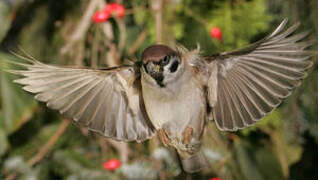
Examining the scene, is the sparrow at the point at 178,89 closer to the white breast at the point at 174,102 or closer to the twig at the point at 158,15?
the white breast at the point at 174,102

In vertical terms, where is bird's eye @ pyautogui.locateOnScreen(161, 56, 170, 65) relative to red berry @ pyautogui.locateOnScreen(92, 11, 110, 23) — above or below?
below

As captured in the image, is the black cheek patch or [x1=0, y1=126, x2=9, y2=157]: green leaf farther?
[x1=0, y1=126, x2=9, y2=157]: green leaf

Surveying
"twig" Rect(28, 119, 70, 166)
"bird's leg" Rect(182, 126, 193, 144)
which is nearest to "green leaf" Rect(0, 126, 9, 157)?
"twig" Rect(28, 119, 70, 166)

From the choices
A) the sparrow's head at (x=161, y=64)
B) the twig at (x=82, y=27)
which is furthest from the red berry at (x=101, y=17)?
the sparrow's head at (x=161, y=64)

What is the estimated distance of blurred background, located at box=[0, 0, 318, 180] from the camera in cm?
175

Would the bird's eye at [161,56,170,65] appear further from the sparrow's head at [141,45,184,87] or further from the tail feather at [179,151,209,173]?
the tail feather at [179,151,209,173]

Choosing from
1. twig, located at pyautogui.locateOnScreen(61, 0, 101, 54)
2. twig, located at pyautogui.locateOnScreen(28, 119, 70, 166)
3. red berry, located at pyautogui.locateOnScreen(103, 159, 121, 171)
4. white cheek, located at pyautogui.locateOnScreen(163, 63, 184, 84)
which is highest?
twig, located at pyautogui.locateOnScreen(61, 0, 101, 54)

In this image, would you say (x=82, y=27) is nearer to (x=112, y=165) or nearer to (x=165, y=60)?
(x=112, y=165)

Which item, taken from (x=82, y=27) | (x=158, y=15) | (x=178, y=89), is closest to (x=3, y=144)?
(x=82, y=27)

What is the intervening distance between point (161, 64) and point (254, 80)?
0.33 meters

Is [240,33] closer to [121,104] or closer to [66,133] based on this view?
[121,104]

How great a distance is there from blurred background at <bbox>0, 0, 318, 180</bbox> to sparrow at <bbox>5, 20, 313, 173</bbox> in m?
0.29

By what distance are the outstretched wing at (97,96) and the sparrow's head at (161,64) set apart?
0.40ft

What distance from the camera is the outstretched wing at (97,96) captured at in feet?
4.43
